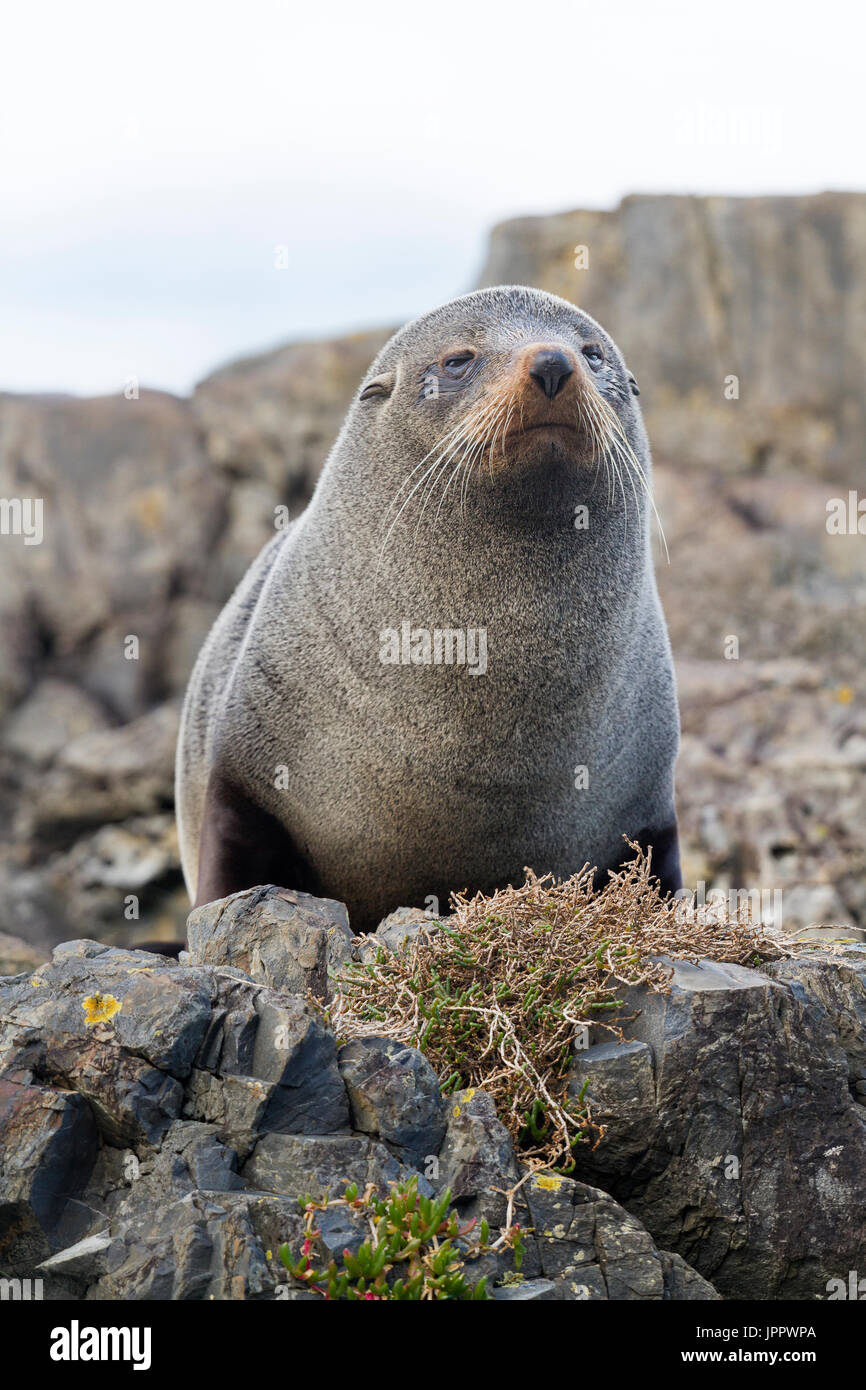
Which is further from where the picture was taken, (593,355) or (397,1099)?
(593,355)

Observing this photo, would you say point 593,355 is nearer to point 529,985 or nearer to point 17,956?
point 529,985

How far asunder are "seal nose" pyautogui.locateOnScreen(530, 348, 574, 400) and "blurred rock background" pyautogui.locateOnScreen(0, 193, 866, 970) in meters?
8.90

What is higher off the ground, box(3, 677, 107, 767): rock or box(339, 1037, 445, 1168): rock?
box(3, 677, 107, 767): rock

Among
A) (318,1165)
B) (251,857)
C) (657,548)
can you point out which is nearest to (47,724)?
(657,548)

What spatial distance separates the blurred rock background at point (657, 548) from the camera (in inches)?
593

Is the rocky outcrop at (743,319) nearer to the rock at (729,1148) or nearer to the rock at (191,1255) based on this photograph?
the rock at (729,1148)

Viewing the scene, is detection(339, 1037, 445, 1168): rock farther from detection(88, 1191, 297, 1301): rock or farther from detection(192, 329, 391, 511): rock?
detection(192, 329, 391, 511): rock

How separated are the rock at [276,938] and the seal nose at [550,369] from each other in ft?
7.37

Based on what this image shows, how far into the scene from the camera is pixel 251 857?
6.93m

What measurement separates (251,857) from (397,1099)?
9.11ft

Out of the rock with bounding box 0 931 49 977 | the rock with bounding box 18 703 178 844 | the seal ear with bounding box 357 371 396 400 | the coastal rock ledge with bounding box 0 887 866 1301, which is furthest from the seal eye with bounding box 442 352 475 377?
the rock with bounding box 18 703 178 844

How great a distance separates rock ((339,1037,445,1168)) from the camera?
4250 mm

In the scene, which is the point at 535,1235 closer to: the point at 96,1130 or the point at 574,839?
the point at 96,1130

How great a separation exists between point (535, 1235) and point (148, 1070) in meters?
1.25
